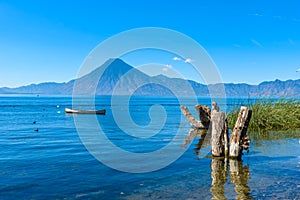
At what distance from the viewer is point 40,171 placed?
15.3m

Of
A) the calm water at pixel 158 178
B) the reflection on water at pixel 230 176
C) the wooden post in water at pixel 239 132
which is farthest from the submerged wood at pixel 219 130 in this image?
the calm water at pixel 158 178

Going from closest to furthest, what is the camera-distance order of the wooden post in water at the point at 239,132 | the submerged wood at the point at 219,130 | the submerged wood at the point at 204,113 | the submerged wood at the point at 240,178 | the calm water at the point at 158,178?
the submerged wood at the point at 240,178 → the calm water at the point at 158,178 → the wooden post in water at the point at 239,132 → the submerged wood at the point at 219,130 → the submerged wood at the point at 204,113

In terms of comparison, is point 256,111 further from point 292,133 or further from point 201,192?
point 201,192

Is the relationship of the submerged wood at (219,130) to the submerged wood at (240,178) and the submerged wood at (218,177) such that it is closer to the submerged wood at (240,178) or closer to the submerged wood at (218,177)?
the submerged wood at (218,177)

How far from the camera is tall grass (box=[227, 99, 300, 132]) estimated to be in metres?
31.5

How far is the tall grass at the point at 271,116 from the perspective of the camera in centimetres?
3148

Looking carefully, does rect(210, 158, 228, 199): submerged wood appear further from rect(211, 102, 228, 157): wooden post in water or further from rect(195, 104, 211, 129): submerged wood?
rect(195, 104, 211, 129): submerged wood

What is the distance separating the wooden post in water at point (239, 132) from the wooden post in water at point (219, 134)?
529 mm

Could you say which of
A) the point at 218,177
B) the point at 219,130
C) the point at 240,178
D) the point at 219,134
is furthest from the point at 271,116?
the point at 218,177

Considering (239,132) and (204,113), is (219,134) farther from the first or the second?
(204,113)

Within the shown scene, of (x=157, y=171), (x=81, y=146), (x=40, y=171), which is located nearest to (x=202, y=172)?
(x=157, y=171)

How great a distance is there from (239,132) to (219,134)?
1.11m

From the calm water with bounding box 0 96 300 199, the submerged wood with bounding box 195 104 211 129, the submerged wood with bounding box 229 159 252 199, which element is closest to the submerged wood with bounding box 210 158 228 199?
the calm water with bounding box 0 96 300 199

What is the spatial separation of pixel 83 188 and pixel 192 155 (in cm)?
914
